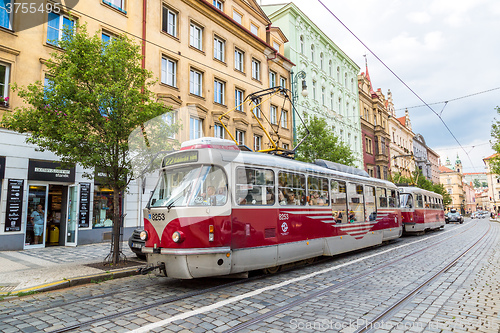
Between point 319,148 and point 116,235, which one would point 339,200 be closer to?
point 116,235

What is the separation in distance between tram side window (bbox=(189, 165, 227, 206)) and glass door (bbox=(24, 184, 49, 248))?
9.39 metres

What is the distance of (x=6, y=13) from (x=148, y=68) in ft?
19.6

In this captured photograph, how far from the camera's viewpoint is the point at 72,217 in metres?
13.9

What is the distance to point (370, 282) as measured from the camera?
7.26 metres

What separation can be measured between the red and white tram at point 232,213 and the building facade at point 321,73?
59.0 feet

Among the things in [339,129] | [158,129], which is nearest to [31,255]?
[158,129]

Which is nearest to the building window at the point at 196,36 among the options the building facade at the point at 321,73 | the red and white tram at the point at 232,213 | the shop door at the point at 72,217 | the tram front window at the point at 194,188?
the building facade at the point at 321,73

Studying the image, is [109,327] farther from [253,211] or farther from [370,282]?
[370,282]

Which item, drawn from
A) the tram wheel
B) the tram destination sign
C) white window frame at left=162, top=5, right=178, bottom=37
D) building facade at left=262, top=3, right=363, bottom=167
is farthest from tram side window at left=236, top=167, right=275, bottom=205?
building facade at left=262, top=3, right=363, bottom=167

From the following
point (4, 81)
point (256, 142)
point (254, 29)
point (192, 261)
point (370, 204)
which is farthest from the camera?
point (254, 29)

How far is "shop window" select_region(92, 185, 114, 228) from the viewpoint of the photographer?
14.9m

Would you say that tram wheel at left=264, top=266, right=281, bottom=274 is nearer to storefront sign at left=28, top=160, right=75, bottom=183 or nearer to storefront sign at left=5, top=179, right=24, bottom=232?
storefront sign at left=28, top=160, right=75, bottom=183

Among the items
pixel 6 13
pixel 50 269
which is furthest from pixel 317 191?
pixel 6 13

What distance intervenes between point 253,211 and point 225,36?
58.1 feet
